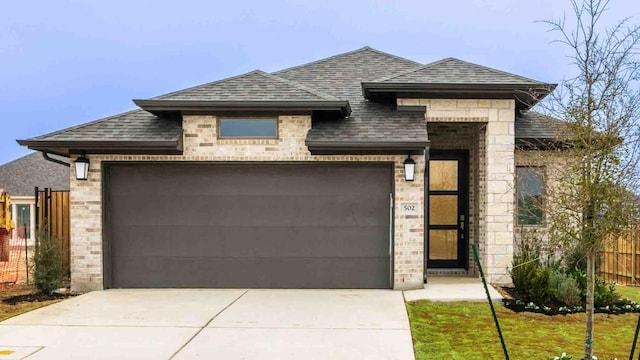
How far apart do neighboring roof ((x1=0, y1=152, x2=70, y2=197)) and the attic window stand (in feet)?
52.3

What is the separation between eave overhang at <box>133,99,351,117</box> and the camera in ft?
30.4

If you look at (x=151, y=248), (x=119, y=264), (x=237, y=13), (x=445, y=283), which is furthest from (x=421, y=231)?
(x=237, y=13)

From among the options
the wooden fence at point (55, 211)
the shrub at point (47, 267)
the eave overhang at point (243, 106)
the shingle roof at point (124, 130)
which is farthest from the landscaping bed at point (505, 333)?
the wooden fence at point (55, 211)

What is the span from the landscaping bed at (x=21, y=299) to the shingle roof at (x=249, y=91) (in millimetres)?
4025

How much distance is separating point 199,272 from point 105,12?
1649cm

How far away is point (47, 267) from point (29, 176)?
16999 millimetres

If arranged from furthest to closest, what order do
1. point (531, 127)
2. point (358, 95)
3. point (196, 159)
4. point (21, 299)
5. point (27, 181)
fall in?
1. point (27, 181)
2. point (358, 95)
3. point (531, 127)
4. point (196, 159)
5. point (21, 299)

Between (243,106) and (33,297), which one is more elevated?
(243,106)

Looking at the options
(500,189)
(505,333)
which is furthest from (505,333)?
(500,189)

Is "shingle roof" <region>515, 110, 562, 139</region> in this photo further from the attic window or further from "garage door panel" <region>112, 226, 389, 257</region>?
the attic window

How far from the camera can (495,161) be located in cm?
1027

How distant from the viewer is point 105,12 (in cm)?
2209

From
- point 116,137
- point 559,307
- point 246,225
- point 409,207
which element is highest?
point 116,137

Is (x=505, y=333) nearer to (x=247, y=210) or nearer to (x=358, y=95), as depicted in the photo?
(x=247, y=210)
